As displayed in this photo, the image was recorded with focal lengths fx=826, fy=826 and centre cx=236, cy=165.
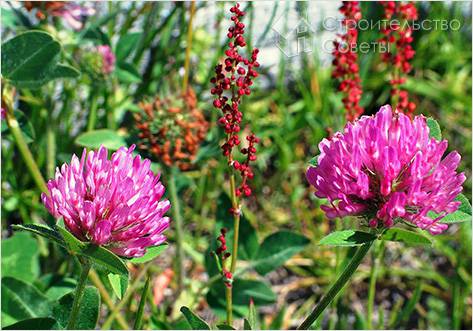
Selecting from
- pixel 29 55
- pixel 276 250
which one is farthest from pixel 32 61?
pixel 276 250

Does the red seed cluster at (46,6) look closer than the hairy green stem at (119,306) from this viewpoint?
No

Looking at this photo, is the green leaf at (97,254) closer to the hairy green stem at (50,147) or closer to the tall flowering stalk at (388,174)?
the tall flowering stalk at (388,174)

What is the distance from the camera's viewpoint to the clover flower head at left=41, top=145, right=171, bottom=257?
919mm

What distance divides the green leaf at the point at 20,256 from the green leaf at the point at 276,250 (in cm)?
41

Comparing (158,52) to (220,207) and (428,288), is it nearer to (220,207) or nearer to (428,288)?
(220,207)

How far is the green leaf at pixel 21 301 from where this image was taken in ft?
4.38

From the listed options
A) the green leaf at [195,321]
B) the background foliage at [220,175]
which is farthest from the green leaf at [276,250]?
the green leaf at [195,321]

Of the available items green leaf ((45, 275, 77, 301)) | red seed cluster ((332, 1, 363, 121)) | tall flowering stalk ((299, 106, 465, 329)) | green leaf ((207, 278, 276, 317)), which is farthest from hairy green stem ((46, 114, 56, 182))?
tall flowering stalk ((299, 106, 465, 329))

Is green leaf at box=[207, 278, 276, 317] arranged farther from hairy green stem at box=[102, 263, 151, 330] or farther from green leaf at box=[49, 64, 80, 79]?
green leaf at box=[49, 64, 80, 79]

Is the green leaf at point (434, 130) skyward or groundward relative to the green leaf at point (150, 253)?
skyward

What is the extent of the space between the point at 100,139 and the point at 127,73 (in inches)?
10.3

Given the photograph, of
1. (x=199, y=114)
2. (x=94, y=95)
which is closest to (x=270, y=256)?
(x=199, y=114)

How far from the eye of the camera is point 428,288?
193cm

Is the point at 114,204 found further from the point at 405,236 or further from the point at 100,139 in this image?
the point at 100,139
